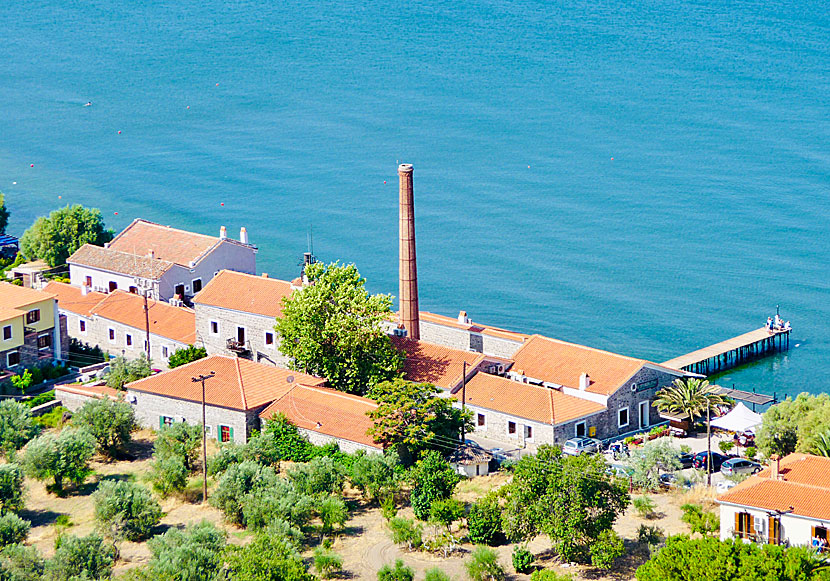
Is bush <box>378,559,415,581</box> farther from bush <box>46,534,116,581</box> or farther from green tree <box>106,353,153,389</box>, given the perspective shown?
green tree <box>106,353,153,389</box>

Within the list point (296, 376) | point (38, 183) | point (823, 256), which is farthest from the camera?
point (38, 183)

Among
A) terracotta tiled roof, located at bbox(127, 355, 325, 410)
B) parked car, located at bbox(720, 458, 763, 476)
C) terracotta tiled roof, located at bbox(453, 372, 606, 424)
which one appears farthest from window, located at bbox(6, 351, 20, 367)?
parked car, located at bbox(720, 458, 763, 476)

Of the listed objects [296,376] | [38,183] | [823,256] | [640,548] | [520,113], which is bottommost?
[640,548]

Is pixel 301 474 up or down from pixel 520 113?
down

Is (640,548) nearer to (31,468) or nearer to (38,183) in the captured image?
(31,468)

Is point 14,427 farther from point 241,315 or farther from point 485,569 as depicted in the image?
point 485,569

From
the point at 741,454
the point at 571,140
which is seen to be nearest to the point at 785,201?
the point at 571,140
